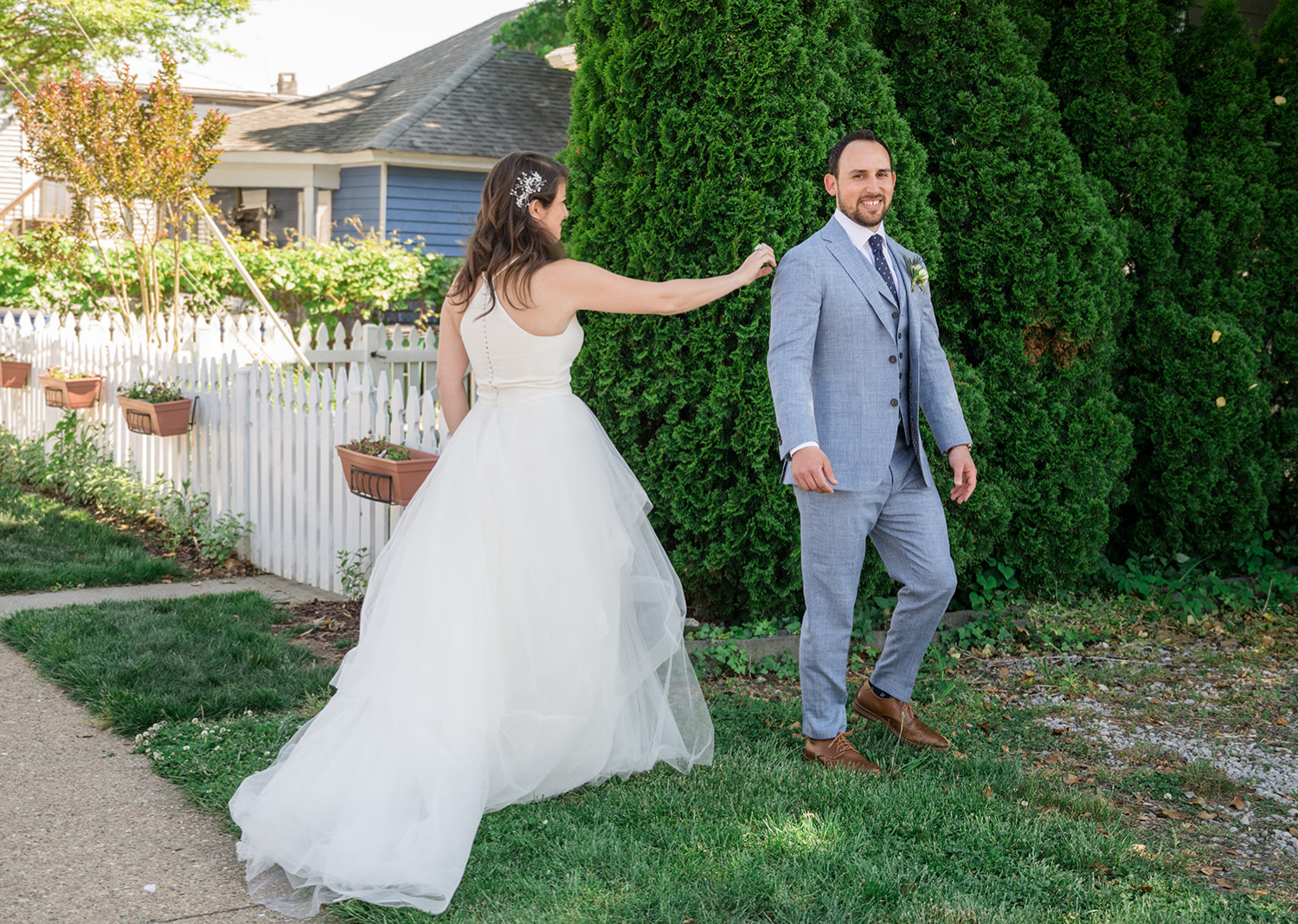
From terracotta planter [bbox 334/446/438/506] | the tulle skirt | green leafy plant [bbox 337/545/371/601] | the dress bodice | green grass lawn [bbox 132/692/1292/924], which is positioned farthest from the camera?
green leafy plant [bbox 337/545/371/601]

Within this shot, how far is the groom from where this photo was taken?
13.4 feet

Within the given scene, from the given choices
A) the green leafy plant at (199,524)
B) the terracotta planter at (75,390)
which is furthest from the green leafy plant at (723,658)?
the terracotta planter at (75,390)

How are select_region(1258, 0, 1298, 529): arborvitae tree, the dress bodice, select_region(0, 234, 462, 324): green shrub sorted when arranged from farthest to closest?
select_region(0, 234, 462, 324): green shrub < select_region(1258, 0, 1298, 529): arborvitae tree < the dress bodice

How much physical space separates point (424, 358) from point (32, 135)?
403 cm

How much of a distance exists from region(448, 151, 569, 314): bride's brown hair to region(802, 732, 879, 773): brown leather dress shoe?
6.10ft

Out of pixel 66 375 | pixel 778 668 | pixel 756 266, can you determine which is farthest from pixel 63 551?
pixel 756 266

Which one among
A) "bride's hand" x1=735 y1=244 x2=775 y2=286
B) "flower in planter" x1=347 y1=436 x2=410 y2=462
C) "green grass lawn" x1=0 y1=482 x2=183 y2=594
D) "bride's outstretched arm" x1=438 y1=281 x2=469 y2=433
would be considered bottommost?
"green grass lawn" x1=0 y1=482 x2=183 y2=594

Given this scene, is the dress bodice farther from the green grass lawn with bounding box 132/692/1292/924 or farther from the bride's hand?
the green grass lawn with bounding box 132/692/1292/924

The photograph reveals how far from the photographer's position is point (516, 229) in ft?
12.7

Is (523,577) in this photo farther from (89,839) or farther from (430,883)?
(89,839)

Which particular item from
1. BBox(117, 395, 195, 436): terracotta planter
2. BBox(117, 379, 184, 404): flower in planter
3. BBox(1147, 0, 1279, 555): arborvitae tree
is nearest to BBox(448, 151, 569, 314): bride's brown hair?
BBox(1147, 0, 1279, 555): arborvitae tree

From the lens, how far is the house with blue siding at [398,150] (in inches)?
749

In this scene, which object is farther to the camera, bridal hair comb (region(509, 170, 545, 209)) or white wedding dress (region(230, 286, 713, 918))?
bridal hair comb (region(509, 170, 545, 209))

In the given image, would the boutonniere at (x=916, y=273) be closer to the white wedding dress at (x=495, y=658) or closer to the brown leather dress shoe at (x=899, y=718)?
the white wedding dress at (x=495, y=658)
